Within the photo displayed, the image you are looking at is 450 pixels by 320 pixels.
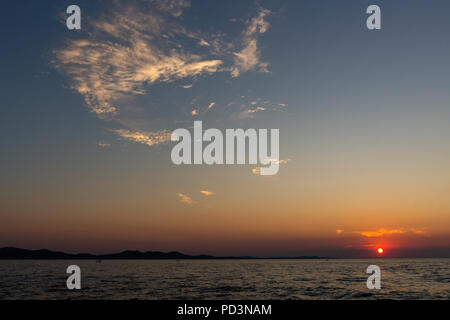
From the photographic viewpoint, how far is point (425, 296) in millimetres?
42219
